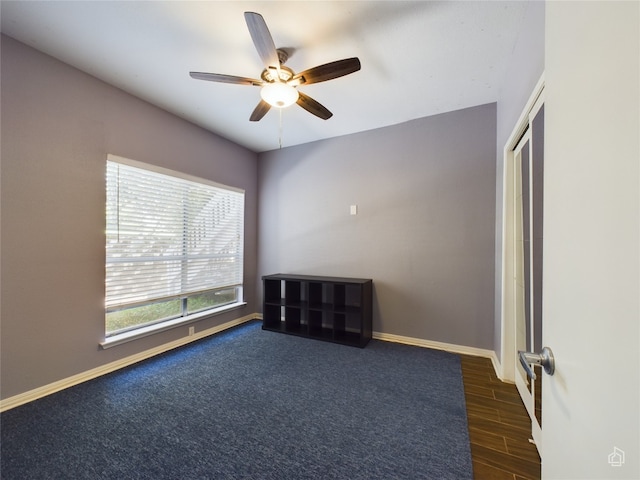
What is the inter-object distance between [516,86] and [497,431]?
2.39 m

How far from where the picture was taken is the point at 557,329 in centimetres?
66

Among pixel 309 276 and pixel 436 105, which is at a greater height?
pixel 436 105

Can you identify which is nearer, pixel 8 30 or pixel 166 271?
pixel 8 30

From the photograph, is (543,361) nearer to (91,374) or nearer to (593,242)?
(593,242)

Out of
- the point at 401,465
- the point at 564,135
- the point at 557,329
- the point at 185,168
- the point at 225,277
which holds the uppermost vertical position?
the point at 185,168

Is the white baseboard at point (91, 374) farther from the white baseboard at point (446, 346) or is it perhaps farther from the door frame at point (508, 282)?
the door frame at point (508, 282)

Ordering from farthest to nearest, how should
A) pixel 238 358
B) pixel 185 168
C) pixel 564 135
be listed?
1. pixel 185 168
2. pixel 238 358
3. pixel 564 135

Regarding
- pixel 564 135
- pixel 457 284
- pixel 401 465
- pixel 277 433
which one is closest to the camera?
pixel 564 135

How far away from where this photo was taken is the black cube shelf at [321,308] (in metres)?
3.12

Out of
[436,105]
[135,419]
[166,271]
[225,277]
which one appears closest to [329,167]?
[436,105]

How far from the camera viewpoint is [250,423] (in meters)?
1.72

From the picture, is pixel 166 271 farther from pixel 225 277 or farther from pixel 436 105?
pixel 436 105

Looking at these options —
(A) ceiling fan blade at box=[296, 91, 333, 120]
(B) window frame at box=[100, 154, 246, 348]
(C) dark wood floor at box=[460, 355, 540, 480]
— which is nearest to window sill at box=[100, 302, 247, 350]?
(B) window frame at box=[100, 154, 246, 348]

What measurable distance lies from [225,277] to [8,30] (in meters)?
2.88
